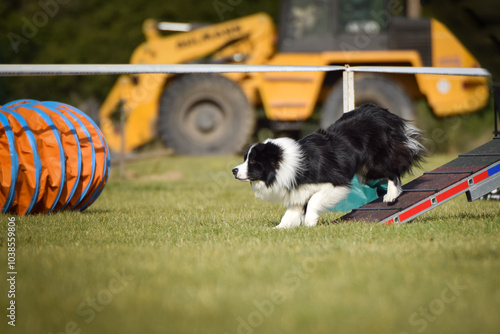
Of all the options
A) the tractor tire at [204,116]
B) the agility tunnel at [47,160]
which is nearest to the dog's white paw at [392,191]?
the agility tunnel at [47,160]

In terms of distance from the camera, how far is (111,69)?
Answer: 5598 mm

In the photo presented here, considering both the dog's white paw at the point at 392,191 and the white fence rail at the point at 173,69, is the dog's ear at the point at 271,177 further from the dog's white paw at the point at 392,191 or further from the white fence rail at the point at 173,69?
the white fence rail at the point at 173,69

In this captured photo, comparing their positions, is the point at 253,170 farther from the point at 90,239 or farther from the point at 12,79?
the point at 12,79

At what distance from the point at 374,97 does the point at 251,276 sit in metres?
10.3

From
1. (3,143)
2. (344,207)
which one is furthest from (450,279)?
(3,143)

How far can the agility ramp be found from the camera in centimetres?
488

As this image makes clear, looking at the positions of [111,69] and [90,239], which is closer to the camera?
[90,239]

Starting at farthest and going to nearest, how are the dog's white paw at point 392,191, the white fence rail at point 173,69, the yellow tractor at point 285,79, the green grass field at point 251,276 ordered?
the yellow tractor at point 285,79
the white fence rail at point 173,69
the dog's white paw at point 392,191
the green grass field at point 251,276

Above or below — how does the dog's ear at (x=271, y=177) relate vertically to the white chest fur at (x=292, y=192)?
above

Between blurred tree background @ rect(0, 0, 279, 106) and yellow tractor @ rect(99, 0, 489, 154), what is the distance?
24.6 ft

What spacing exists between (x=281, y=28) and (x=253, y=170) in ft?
28.5

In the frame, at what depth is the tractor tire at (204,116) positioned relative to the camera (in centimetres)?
1358

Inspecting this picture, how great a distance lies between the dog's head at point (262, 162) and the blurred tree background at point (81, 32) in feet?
54.0

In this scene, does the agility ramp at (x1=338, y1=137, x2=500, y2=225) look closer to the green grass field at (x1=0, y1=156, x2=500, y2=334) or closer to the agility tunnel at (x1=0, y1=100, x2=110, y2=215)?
the green grass field at (x1=0, y1=156, x2=500, y2=334)
